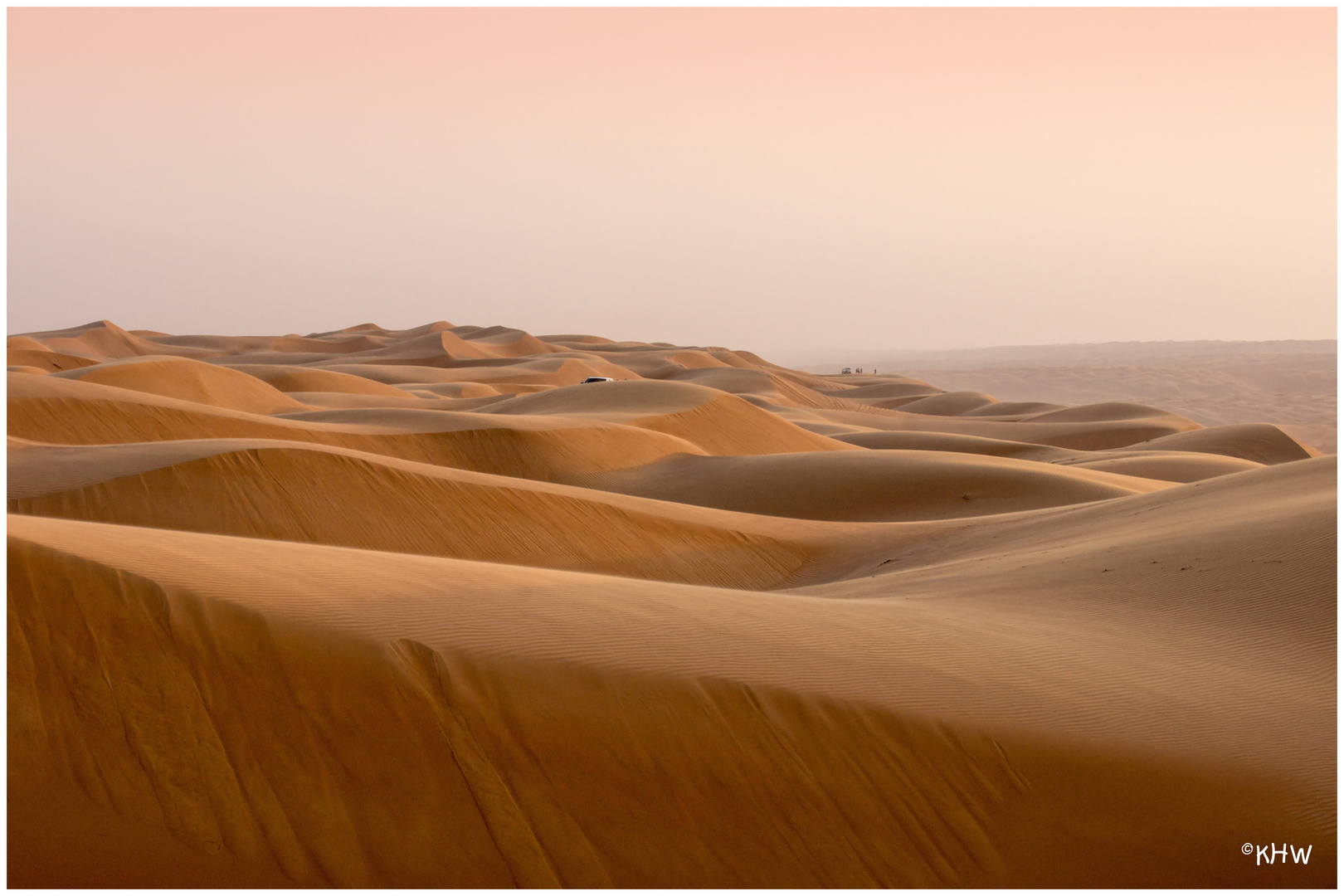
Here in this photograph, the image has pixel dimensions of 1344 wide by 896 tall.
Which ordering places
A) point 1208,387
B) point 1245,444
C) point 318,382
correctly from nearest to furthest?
1. point 1245,444
2. point 318,382
3. point 1208,387

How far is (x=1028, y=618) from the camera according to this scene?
730 cm

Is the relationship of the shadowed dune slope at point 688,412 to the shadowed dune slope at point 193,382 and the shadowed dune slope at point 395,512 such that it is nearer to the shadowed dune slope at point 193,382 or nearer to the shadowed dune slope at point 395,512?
the shadowed dune slope at point 193,382

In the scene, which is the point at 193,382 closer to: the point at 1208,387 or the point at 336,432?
the point at 336,432

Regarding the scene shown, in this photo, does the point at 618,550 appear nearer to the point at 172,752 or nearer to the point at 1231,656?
the point at 1231,656

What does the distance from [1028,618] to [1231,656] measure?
4.11ft

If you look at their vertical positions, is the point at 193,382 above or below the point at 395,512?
above

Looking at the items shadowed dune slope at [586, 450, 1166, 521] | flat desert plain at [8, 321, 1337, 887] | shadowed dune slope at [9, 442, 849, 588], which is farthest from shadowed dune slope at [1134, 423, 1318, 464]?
flat desert plain at [8, 321, 1337, 887]

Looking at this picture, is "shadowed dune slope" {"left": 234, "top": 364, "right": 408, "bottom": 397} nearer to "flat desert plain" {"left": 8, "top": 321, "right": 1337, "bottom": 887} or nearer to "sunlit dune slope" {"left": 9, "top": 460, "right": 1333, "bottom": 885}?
"flat desert plain" {"left": 8, "top": 321, "right": 1337, "bottom": 887}

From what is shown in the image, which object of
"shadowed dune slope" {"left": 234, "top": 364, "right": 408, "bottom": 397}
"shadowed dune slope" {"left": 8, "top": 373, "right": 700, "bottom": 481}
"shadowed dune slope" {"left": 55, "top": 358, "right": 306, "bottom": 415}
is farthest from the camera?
"shadowed dune slope" {"left": 234, "top": 364, "right": 408, "bottom": 397}

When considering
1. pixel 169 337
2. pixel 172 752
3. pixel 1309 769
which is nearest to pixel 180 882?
pixel 172 752
